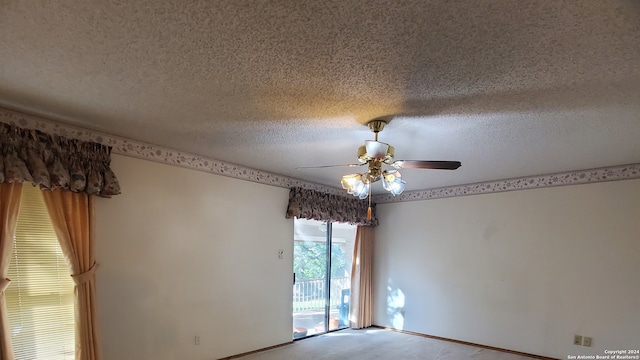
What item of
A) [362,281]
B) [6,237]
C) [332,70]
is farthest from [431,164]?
[362,281]

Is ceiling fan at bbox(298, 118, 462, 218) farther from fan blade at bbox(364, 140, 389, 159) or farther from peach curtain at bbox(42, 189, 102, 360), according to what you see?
peach curtain at bbox(42, 189, 102, 360)

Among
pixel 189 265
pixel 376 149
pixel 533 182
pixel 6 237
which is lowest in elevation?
pixel 189 265

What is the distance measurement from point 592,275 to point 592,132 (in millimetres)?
2234

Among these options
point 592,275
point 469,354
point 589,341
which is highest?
point 592,275

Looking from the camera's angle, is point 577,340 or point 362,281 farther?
point 362,281

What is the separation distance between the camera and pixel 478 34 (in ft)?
5.43

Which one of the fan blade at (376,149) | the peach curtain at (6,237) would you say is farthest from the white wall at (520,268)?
the peach curtain at (6,237)

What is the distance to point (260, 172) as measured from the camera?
4781 mm

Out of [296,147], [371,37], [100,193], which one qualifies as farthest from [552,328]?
[100,193]

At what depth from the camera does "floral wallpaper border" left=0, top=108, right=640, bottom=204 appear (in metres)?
3.01

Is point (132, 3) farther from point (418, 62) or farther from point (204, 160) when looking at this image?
point (204, 160)

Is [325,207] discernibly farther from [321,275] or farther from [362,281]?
[362,281]

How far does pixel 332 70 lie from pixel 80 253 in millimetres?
2643

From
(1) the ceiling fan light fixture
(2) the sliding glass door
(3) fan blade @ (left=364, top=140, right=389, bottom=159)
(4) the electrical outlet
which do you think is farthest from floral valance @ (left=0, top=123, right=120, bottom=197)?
(4) the electrical outlet
